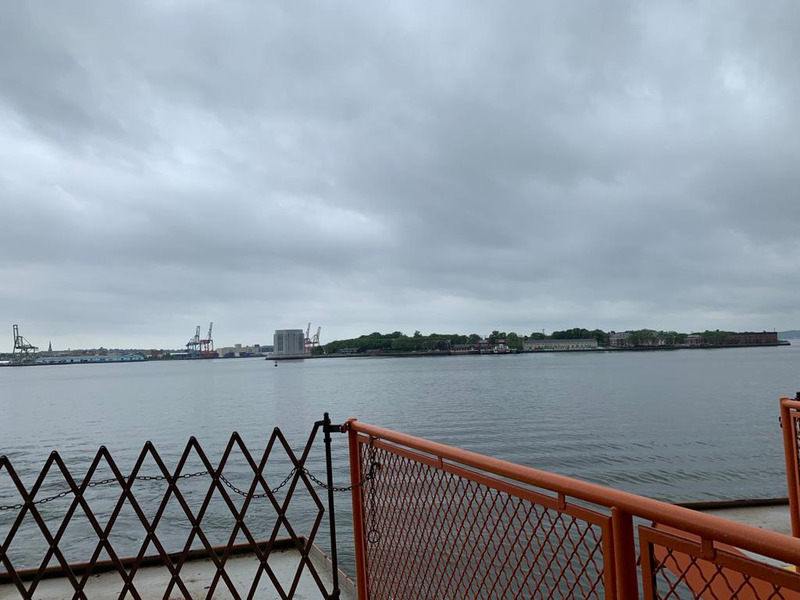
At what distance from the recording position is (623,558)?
7.28 feet

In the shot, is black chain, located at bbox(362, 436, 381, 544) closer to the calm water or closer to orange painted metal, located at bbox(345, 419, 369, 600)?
orange painted metal, located at bbox(345, 419, 369, 600)

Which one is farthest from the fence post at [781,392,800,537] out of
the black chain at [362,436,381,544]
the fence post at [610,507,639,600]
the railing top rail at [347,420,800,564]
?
the fence post at [610,507,639,600]

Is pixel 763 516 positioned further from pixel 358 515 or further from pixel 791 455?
pixel 358 515

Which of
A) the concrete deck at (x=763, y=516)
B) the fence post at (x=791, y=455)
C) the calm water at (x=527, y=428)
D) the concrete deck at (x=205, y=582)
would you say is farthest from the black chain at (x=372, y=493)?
the calm water at (x=527, y=428)

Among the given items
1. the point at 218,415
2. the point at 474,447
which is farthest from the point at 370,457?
the point at 218,415

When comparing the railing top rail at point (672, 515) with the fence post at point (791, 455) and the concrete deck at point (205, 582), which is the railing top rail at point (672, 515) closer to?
the concrete deck at point (205, 582)

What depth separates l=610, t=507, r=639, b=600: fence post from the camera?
7.27ft

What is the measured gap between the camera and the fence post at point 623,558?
87.3 inches

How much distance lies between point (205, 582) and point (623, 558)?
15.2 ft

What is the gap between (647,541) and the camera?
2150mm

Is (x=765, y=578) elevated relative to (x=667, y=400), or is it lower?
elevated

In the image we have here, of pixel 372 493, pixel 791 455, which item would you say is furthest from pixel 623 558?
pixel 791 455

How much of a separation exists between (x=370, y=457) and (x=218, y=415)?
37966 millimetres

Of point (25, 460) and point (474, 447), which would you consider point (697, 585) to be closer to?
point (474, 447)
